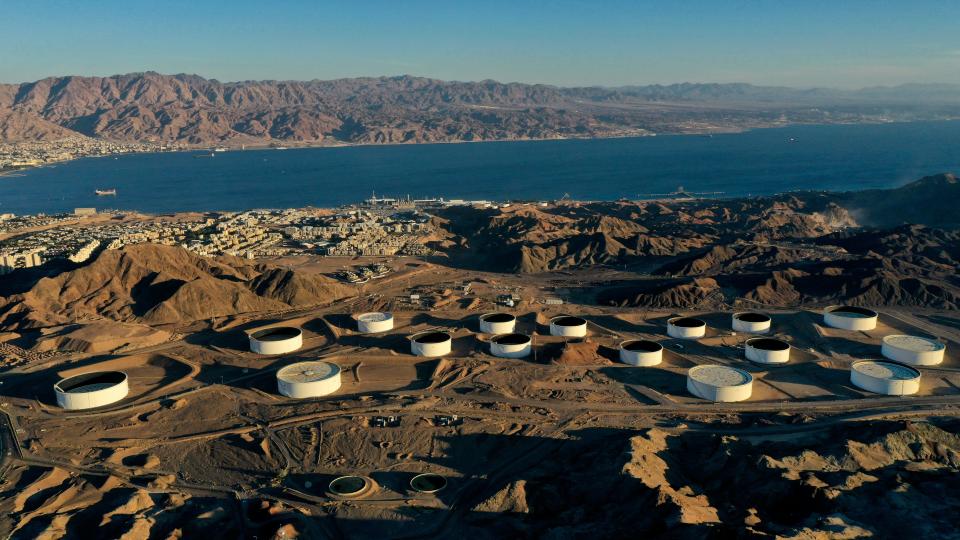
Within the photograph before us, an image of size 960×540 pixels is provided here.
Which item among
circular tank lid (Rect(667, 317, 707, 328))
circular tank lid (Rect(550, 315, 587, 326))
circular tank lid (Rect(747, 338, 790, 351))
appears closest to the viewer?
circular tank lid (Rect(747, 338, 790, 351))

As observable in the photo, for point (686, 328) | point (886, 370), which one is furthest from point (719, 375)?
point (886, 370)

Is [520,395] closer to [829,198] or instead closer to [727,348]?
[727,348]

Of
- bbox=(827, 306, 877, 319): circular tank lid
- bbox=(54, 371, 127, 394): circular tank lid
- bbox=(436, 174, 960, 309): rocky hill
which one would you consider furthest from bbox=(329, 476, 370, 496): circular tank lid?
bbox=(827, 306, 877, 319): circular tank lid

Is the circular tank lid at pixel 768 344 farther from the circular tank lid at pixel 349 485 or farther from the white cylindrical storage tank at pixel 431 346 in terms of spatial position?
A: the circular tank lid at pixel 349 485

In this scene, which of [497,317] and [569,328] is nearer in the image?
[569,328]

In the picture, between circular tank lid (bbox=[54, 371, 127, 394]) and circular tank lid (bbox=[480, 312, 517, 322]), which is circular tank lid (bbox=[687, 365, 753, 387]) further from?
circular tank lid (bbox=[54, 371, 127, 394])

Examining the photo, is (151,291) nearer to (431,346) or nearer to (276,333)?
(276,333)
